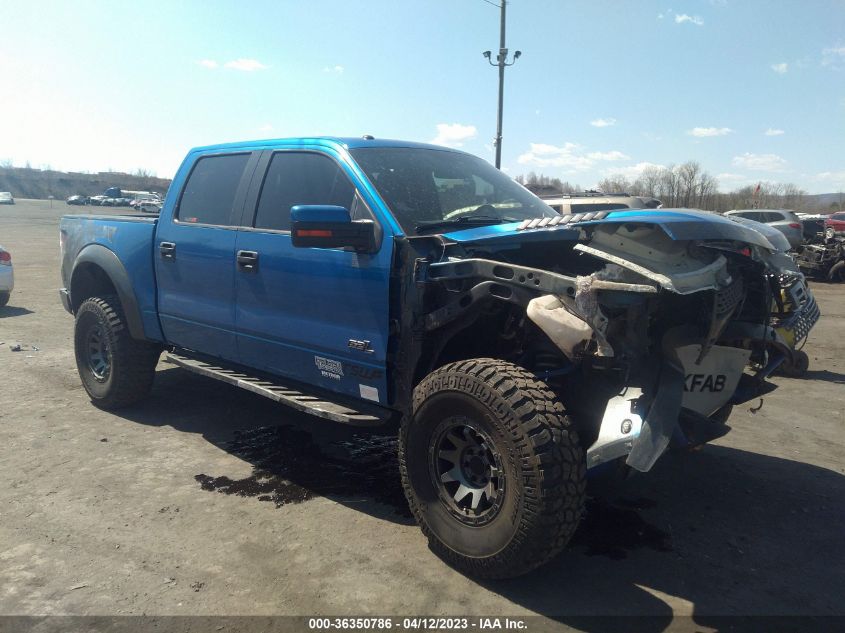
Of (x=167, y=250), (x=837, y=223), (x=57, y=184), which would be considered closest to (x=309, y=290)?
(x=167, y=250)

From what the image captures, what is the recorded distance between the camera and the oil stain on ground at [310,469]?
4.10 m

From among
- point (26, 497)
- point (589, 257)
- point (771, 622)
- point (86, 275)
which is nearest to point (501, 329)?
point (589, 257)

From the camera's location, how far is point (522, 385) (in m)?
2.98

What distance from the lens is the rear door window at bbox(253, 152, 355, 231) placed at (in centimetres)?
402

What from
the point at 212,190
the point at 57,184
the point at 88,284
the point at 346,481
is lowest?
the point at 346,481

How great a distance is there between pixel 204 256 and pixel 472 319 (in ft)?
7.48

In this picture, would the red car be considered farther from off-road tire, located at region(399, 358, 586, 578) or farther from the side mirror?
off-road tire, located at region(399, 358, 586, 578)

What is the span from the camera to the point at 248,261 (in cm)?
431

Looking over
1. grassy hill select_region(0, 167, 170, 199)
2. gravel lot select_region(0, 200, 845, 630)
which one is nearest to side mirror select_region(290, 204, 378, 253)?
gravel lot select_region(0, 200, 845, 630)

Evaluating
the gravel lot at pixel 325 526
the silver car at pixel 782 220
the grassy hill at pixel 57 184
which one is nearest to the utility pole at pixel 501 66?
the silver car at pixel 782 220

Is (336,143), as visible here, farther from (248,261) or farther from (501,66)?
(501,66)

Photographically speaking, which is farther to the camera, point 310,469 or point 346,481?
point 310,469

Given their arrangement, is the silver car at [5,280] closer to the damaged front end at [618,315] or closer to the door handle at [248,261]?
the door handle at [248,261]

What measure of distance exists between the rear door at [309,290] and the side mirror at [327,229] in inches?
4.4
